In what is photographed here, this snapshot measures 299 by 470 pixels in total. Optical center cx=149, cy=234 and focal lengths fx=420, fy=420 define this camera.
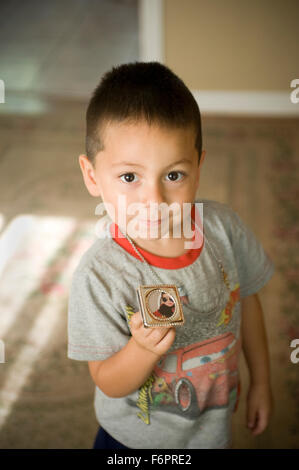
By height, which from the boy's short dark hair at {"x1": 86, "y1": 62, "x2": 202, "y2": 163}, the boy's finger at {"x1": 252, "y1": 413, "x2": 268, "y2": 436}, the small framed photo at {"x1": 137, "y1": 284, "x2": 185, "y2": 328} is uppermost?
the boy's short dark hair at {"x1": 86, "y1": 62, "x2": 202, "y2": 163}

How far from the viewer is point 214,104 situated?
8.73 feet

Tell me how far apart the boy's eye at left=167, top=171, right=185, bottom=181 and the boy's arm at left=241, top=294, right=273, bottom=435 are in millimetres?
383

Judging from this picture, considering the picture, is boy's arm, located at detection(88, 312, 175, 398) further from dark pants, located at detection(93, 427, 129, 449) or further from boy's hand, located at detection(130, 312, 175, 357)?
dark pants, located at detection(93, 427, 129, 449)

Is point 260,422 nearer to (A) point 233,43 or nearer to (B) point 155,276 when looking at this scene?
(B) point 155,276

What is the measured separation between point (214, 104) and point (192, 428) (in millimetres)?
2252

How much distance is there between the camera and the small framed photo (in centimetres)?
57

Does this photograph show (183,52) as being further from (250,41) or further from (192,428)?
(192,428)


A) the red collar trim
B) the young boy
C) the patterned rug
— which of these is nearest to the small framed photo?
the young boy

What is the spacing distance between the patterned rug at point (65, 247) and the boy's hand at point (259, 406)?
0.33 metres

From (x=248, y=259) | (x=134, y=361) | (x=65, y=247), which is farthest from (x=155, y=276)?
(x=65, y=247)

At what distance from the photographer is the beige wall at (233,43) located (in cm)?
239

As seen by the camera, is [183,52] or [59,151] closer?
[59,151]
